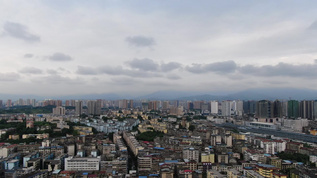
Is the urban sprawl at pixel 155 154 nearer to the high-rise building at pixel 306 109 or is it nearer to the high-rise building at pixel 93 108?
the high-rise building at pixel 306 109

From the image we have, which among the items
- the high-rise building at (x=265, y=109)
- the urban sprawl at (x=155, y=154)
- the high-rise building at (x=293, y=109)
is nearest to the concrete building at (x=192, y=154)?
the urban sprawl at (x=155, y=154)

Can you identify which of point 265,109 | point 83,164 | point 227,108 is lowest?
point 83,164

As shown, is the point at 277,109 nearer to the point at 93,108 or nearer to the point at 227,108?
the point at 227,108

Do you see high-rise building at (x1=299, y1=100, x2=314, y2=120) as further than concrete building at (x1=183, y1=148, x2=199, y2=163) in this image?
Yes

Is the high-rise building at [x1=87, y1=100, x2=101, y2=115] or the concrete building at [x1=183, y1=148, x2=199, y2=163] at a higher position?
the high-rise building at [x1=87, y1=100, x2=101, y2=115]

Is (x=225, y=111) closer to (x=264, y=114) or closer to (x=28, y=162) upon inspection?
(x=264, y=114)

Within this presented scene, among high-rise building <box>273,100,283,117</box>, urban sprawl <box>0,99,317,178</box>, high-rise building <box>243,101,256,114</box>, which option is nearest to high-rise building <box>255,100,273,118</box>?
high-rise building <box>273,100,283,117</box>

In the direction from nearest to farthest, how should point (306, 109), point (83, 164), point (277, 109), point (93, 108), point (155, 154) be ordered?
point (83, 164) < point (155, 154) < point (306, 109) < point (277, 109) < point (93, 108)

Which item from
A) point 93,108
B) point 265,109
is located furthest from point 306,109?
point 93,108

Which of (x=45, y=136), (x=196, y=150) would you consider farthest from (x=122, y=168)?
(x=45, y=136)

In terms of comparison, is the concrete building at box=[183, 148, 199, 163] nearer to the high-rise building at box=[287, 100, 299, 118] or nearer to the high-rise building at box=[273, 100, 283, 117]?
the high-rise building at box=[273, 100, 283, 117]

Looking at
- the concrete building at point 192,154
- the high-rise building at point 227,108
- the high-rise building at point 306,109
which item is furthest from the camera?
the high-rise building at point 227,108

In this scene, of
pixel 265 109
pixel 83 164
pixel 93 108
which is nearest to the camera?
pixel 83 164
